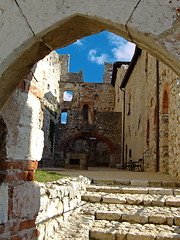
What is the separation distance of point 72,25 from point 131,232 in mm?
3374

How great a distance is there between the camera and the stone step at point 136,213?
4294 millimetres

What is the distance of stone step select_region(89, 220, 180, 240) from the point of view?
12.3 ft

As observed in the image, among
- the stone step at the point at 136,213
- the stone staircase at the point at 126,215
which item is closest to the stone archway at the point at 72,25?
the stone staircase at the point at 126,215

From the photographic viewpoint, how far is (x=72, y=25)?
5.60 ft

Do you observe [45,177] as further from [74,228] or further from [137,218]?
[137,218]

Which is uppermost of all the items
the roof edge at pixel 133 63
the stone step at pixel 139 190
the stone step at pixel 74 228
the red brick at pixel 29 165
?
the roof edge at pixel 133 63

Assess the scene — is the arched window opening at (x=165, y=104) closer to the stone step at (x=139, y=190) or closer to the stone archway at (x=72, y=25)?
the stone step at (x=139, y=190)

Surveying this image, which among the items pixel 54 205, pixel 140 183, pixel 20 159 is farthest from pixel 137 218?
pixel 20 159

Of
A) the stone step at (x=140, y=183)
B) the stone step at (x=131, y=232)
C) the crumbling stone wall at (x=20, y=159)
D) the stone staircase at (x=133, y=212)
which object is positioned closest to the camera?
the crumbling stone wall at (x=20, y=159)

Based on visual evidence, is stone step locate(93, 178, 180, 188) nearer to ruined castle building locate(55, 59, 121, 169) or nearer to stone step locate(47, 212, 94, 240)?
stone step locate(47, 212, 94, 240)

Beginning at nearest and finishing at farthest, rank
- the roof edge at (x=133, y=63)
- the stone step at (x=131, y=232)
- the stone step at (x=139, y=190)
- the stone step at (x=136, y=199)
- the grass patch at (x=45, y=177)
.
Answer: the stone step at (x=131, y=232) < the grass patch at (x=45, y=177) < the stone step at (x=136, y=199) < the stone step at (x=139, y=190) < the roof edge at (x=133, y=63)

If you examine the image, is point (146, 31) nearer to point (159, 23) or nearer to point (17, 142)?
point (159, 23)

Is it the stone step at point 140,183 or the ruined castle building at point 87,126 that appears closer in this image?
the stone step at point 140,183

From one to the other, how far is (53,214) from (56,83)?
23680 millimetres
